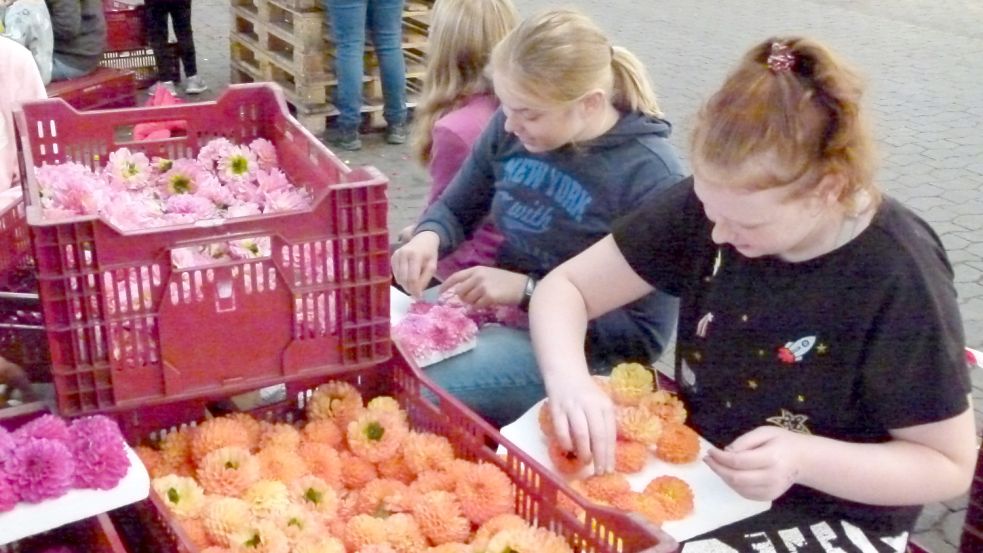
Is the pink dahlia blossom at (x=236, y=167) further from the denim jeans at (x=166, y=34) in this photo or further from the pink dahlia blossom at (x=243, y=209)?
the denim jeans at (x=166, y=34)

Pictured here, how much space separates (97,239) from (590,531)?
0.71m

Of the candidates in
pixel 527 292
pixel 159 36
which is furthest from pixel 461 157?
pixel 159 36

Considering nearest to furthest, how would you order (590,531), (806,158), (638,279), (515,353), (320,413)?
(590,531), (806,158), (320,413), (638,279), (515,353)

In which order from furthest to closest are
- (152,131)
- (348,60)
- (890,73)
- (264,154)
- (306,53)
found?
(890,73) < (306,53) < (348,60) < (152,131) < (264,154)

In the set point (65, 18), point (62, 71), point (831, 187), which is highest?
point (831, 187)

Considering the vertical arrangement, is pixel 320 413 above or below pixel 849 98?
below

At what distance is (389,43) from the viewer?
4.98 metres

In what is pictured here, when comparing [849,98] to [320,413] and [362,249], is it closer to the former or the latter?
[362,249]

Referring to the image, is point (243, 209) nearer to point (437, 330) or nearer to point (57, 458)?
point (437, 330)

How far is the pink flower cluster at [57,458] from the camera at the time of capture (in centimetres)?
127

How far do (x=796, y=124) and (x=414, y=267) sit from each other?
3.08ft

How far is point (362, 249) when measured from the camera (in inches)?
59.2

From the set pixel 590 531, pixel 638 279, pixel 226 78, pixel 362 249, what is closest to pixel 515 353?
pixel 638 279

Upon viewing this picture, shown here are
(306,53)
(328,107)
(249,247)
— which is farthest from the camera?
(328,107)
